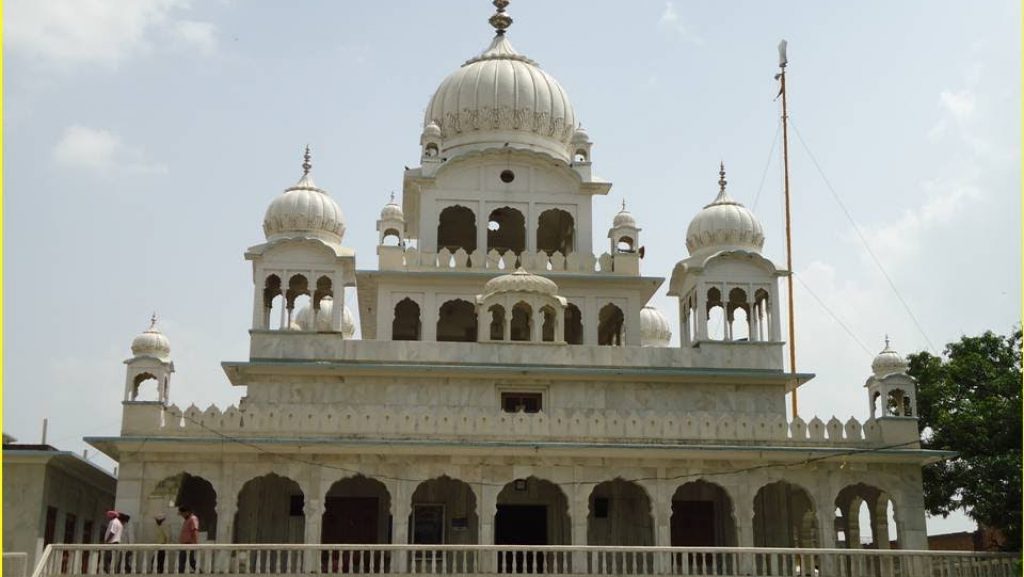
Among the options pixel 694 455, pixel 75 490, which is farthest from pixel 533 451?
pixel 75 490

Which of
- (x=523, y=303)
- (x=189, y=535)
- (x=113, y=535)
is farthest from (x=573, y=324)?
(x=113, y=535)

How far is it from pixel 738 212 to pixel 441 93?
10433 millimetres

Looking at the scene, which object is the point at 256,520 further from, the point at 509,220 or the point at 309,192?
the point at 509,220

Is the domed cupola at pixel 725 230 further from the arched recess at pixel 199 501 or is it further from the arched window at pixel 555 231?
the arched recess at pixel 199 501

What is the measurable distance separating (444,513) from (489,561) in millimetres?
4392

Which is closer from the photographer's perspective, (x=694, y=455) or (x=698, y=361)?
(x=694, y=455)

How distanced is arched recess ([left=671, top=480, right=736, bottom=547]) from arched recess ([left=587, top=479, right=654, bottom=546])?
831mm

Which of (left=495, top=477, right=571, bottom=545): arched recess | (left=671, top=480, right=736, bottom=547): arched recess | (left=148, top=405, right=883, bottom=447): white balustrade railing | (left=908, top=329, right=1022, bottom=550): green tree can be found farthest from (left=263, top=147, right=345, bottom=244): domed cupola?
(left=908, top=329, right=1022, bottom=550): green tree

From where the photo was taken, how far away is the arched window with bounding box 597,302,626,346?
3366cm

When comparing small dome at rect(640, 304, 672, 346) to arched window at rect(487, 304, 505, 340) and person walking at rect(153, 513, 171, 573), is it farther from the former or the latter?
person walking at rect(153, 513, 171, 573)

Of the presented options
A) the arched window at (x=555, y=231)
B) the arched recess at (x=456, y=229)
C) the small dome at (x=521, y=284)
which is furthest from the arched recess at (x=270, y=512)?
the arched window at (x=555, y=231)

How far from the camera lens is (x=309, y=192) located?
32156mm

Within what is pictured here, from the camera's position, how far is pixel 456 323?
35.8 metres

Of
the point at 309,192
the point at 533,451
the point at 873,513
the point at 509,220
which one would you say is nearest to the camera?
the point at 533,451
